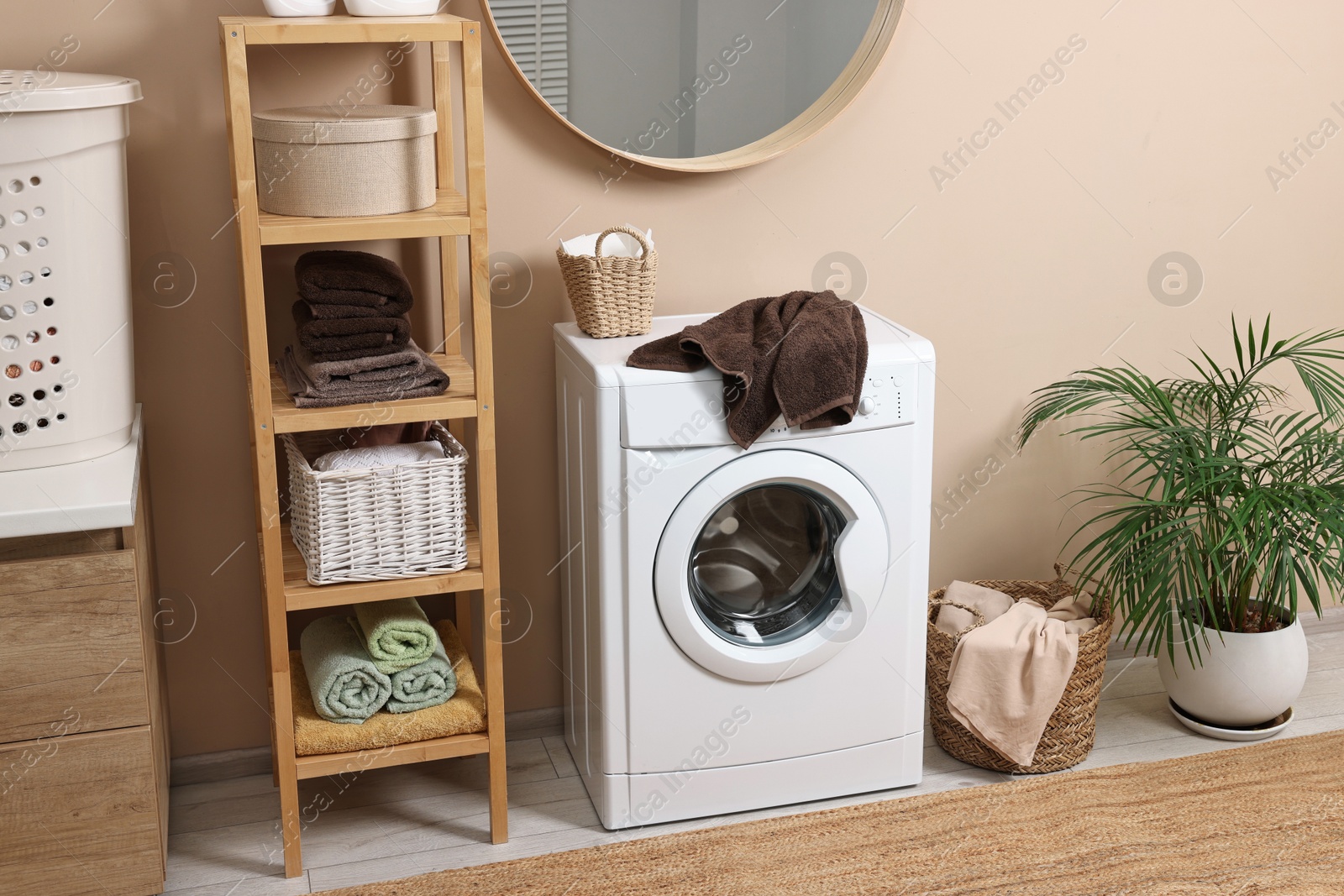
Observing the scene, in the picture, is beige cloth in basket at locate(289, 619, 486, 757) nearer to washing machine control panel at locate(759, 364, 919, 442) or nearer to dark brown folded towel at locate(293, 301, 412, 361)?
dark brown folded towel at locate(293, 301, 412, 361)

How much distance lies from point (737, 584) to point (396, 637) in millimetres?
546

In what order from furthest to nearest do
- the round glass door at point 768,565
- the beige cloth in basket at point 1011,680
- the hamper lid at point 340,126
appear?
the beige cloth in basket at point 1011,680, the round glass door at point 768,565, the hamper lid at point 340,126

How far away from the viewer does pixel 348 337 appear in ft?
5.64

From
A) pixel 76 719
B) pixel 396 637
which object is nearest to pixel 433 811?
pixel 396 637

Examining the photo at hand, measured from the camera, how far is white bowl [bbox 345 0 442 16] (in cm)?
161

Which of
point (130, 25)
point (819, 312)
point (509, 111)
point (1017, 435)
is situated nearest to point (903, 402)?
point (819, 312)

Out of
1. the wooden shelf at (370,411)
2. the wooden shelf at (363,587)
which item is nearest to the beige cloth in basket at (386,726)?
the wooden shelf at (363,587)

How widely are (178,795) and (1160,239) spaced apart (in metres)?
2.10

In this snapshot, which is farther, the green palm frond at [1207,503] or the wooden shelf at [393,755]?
the green palm frond at [1207,503]

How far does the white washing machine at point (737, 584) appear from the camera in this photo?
5.92 feet

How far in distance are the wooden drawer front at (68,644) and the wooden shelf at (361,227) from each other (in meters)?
0.46

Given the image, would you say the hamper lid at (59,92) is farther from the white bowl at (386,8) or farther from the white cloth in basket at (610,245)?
the white cloth in basket at (610,245)

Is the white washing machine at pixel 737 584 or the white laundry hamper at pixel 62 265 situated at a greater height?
the white laundry hamper at pixel 62 265

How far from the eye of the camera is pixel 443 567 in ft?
5.87
